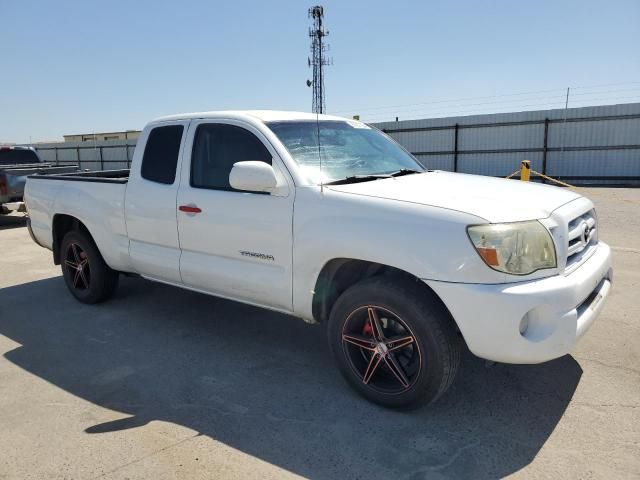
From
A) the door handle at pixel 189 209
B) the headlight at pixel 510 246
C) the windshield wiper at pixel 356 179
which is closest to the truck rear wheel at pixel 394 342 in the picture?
the headlight at pixel 510 246

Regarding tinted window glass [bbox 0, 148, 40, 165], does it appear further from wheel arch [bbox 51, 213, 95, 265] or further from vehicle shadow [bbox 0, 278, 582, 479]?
vehicle shadow [bbox 0, 278, 582, 479]

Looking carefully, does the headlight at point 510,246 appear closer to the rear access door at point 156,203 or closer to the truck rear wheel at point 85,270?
the rear access door at point 156,203

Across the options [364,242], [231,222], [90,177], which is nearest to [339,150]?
[231,222]

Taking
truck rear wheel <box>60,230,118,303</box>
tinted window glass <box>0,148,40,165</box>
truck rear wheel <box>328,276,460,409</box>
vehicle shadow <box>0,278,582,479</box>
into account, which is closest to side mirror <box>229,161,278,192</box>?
truck rear wheel <box>328,276,460,409</box>

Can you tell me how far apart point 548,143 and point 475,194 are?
62.5 ft

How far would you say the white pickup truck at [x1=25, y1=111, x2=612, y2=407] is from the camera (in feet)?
9.14

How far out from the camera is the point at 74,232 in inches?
216

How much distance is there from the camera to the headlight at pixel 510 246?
2752 millimetres

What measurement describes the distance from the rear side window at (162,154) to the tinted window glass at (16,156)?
36.2ft

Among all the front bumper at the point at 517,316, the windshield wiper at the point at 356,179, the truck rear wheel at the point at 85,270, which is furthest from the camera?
the truck rear wheel at the point at 85,270

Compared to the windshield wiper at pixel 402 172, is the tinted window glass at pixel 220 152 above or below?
above

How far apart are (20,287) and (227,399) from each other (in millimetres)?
4294

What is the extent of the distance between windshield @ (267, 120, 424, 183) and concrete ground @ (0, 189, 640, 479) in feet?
4.89

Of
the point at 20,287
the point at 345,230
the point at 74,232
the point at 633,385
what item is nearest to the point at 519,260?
the point at 345,230
